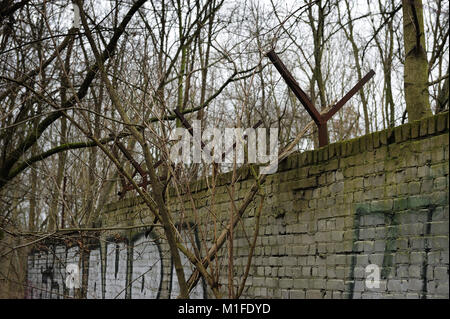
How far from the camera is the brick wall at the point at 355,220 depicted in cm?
496

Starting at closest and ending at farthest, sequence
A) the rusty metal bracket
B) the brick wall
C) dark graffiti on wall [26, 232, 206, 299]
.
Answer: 1. the brick wall
2. the rusty metal bracket
3. dark graffiti on wall [26, 232, 206, 299]

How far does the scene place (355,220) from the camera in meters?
5.76

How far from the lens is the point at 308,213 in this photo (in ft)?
21.2

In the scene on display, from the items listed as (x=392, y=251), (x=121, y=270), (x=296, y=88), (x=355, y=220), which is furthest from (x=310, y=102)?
(x=121, y=270)

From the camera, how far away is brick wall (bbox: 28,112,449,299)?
496 cm

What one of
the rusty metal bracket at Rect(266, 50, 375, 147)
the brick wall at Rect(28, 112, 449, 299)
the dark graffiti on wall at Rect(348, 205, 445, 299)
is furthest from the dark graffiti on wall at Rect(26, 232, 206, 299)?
the dark graffiti on wall at Rect(348, 205, 445, 299)

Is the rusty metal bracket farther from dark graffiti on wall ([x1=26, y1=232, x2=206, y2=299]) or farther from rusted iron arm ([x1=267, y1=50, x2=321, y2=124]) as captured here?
dark graffiti on wall ([x1=26, y1=232, x2=206, y2=299])

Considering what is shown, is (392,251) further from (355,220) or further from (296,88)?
(296,88)

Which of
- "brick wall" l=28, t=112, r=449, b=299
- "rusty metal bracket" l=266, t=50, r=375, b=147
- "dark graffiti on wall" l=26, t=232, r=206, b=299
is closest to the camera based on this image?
"brick wall" l=28, t=112, r=449, b=299

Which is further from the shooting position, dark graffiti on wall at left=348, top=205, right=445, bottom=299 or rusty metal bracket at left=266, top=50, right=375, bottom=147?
rusty metal bracket at left=266, top=50, right=375, bottom=147

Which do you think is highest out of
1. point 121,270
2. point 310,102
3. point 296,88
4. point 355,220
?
point 296,88

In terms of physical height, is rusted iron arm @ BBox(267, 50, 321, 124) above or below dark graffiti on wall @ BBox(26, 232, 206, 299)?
above
